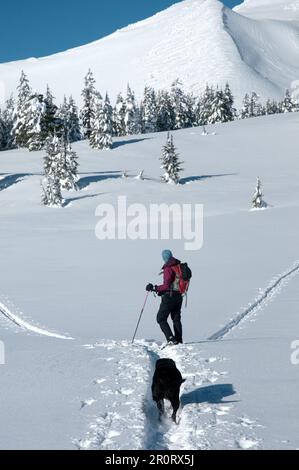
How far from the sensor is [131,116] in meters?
90.9

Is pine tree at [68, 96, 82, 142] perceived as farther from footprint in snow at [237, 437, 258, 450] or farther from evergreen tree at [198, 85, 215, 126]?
footprint in snow at [237, 437, 258, 450]

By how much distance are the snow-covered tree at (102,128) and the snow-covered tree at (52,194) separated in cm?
2285

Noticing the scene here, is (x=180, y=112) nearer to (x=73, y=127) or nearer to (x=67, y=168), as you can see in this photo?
(x=73, y=127)

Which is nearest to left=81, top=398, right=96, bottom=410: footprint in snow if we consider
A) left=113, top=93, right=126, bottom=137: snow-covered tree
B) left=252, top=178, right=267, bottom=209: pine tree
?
left=252, top=178, right=267, bottom=209: pine tree

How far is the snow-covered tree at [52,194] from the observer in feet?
133

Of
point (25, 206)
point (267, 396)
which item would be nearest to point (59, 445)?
point (267, 396)

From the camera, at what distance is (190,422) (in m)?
6.52

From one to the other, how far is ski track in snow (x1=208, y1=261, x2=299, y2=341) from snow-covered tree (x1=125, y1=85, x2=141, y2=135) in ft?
228

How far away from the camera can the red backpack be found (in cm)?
1037

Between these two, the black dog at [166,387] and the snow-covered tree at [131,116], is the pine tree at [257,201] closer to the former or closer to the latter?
the black dog at [166,387]

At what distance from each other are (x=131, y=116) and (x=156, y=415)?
86616mm

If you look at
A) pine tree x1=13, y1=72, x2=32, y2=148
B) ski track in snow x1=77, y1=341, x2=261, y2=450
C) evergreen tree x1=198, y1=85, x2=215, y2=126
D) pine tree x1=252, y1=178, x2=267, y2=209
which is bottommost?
ski track in snow x1=77, y1=341, x2=261, y2=450

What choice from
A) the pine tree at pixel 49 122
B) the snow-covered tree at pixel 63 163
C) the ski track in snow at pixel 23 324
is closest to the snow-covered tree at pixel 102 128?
the pine tree at pixel 49 122

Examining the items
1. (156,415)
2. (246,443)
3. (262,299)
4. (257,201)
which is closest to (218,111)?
(257,201)
